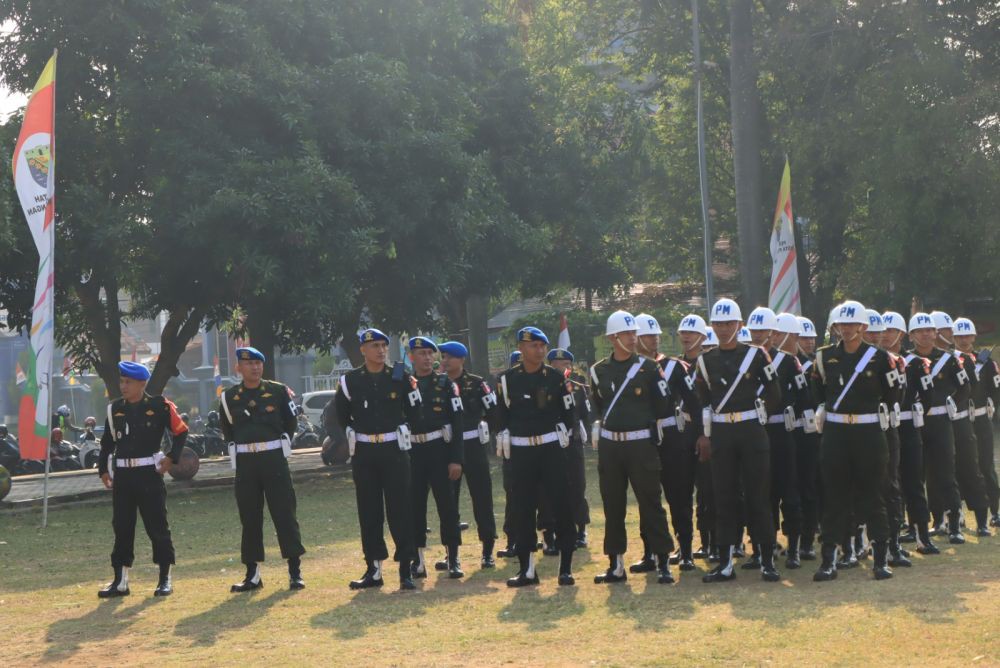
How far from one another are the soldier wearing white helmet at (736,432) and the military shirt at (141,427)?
178 inches

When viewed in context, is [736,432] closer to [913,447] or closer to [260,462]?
[913,447]

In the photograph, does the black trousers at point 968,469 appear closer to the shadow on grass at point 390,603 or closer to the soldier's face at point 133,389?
the shadow on grass at point 390,603

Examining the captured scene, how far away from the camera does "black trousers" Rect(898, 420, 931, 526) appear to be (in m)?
13.0

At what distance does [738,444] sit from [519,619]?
2.45 meters

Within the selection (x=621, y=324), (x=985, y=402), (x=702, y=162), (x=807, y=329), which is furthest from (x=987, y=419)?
(x=702, y=162)

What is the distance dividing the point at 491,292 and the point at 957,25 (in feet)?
37.9

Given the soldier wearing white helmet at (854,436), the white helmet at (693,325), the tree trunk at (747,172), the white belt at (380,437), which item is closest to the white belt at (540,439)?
the white belt at (380,437)

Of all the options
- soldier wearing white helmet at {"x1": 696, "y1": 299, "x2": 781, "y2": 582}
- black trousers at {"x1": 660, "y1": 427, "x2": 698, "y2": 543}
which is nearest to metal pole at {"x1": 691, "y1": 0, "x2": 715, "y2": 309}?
black trousers at {"x1": 660, "y1": 427, "x2": 698, "y2": 543}

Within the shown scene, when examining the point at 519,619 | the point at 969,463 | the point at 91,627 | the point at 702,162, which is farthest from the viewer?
the point at 702,162

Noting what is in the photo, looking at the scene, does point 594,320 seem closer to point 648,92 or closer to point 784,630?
point 648,92

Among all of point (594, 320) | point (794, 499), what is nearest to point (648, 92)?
point (594, 320)

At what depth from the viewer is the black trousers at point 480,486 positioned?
13.3 metres

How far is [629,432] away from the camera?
1155cm

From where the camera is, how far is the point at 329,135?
25172 millimetres
